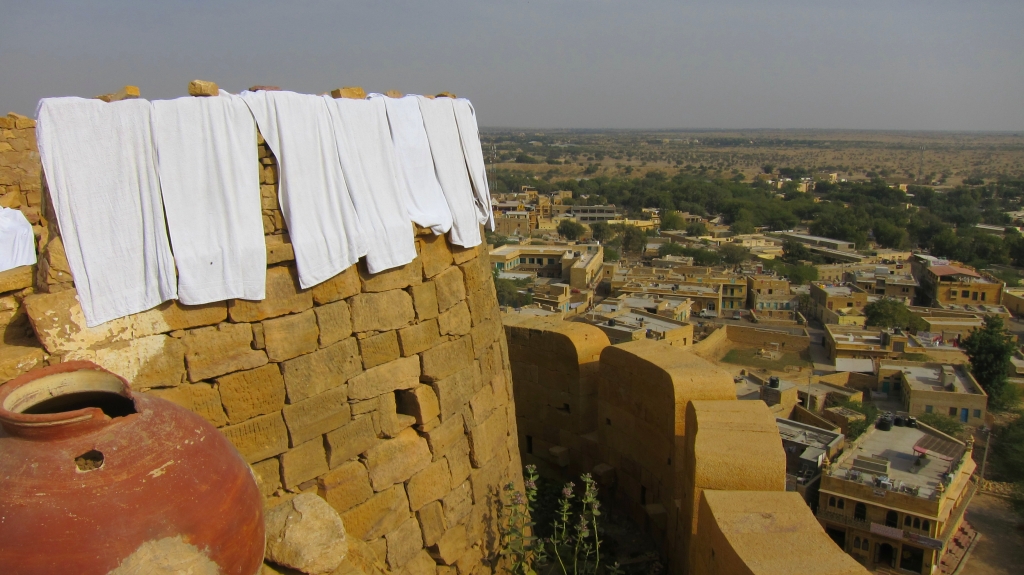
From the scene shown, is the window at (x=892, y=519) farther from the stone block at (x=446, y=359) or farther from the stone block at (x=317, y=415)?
the stone block at (x=317, y=415)

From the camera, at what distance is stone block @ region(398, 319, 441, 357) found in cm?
548

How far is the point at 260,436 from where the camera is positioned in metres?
4.72

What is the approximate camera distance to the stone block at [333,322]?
4949 mm

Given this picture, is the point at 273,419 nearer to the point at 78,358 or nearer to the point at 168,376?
the point at 168,376

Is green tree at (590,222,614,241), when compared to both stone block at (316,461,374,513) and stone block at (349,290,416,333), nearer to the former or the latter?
stone block at (349,290,416,333)

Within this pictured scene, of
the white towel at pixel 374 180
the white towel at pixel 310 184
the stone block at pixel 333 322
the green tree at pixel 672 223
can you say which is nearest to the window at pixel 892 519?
the white towel at pixel 374 180

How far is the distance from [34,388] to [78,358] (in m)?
0.70

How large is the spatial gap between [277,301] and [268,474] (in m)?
1.12

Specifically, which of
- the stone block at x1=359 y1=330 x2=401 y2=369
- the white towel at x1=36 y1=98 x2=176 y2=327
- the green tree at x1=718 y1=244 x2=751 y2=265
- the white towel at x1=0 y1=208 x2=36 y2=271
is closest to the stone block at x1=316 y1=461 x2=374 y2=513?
the stone block at x1=359 y1=330 x2=401 y2=369

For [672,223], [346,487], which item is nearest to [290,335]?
[346,487]

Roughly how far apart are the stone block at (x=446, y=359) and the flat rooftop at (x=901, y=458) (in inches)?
610

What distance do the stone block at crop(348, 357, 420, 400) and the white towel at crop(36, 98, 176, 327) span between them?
141cm

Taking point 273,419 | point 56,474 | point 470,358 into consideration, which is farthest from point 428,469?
point 56,474

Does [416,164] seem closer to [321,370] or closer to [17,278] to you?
[321,370]
